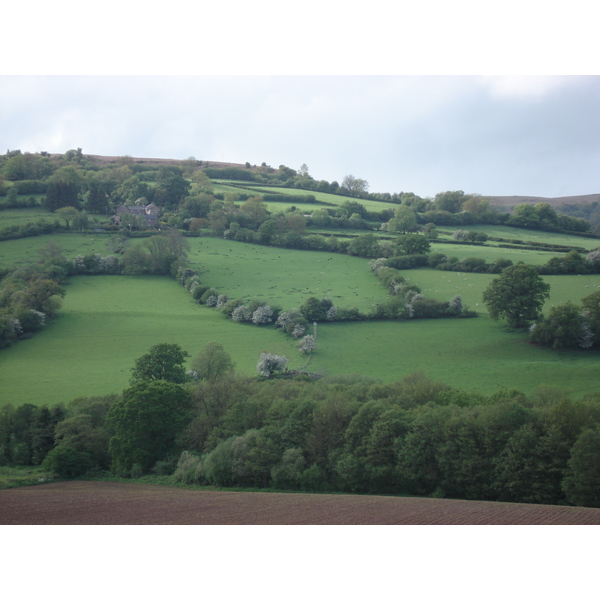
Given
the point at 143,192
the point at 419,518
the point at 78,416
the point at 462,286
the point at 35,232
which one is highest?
the point at 143,192

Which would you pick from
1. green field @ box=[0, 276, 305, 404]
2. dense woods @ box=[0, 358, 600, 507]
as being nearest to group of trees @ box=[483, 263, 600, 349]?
dense woods @ box=[0, 358, 600, 507]


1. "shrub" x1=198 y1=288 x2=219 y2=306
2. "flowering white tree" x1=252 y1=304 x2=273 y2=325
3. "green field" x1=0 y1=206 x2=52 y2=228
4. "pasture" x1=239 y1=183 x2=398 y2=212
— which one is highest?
"pasture" x1=239 y1=183 x2=398 y2=212

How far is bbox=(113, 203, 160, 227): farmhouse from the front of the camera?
4922 cm

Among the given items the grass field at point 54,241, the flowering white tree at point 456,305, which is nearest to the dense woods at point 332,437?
the flowering white tree at point 456,305

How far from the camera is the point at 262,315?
29.1 metres

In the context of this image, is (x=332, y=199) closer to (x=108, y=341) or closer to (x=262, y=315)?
(x=262, y=315)

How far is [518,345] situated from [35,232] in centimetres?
3568

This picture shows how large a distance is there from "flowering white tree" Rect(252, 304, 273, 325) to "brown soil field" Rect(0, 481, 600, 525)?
1640 centimetres

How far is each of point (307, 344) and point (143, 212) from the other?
3454cm

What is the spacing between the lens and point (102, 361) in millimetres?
25797

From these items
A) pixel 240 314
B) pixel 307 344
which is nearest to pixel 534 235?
pixel 307 344

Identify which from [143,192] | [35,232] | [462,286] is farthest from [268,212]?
[462,286]

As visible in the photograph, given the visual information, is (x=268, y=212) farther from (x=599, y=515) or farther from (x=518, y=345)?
(x=599, y=515)

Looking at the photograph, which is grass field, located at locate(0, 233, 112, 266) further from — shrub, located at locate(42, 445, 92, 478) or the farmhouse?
shrub, located at locate(42, 445, 92, 478)
